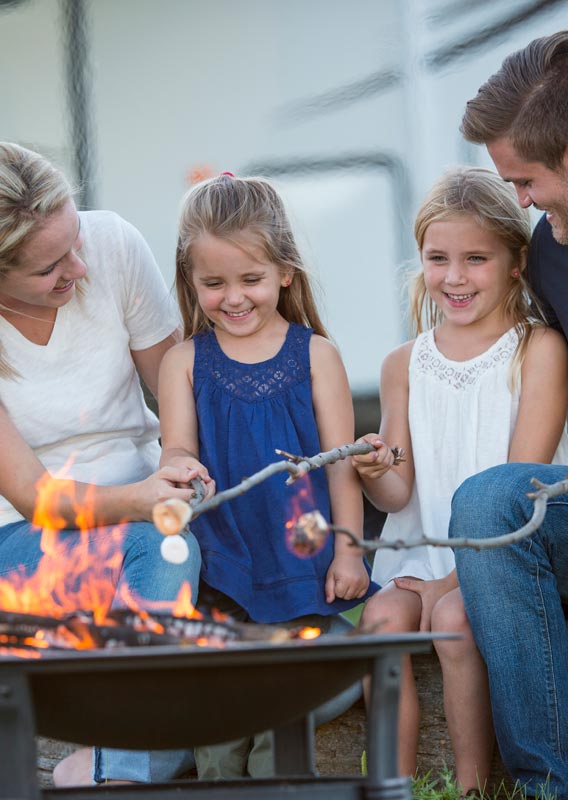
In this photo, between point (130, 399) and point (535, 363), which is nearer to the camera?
point (535, 363)

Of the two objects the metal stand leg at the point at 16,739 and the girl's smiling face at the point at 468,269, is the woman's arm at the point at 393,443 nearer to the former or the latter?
the girl's smiling face at the point at 468,269

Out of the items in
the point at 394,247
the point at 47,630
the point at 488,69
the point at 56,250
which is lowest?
the point at 47,630

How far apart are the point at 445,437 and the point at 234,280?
23.8 inches

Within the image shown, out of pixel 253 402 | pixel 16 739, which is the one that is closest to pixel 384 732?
pixel 16 739

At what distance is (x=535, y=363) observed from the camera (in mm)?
2502

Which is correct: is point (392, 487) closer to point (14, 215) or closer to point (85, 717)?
point (14, 215)

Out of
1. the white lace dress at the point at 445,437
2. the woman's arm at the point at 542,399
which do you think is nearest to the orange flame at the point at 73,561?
the white lace dress at the point at 445,437

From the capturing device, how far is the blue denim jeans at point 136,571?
2.07 m

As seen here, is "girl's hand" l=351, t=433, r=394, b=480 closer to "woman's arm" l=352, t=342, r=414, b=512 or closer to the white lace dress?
"woman's arm" l=352, t=342, r=414, b=512

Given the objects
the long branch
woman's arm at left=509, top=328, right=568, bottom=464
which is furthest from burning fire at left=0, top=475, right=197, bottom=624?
woman's arm at left=509, top=328, right=568, bottom=464

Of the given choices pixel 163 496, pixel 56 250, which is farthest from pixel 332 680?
pixel 56 250

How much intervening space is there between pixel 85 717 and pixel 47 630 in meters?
0.13

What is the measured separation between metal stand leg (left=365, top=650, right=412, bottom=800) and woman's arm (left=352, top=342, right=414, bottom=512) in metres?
0.96

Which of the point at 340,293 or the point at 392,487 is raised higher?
the point at 340,293
